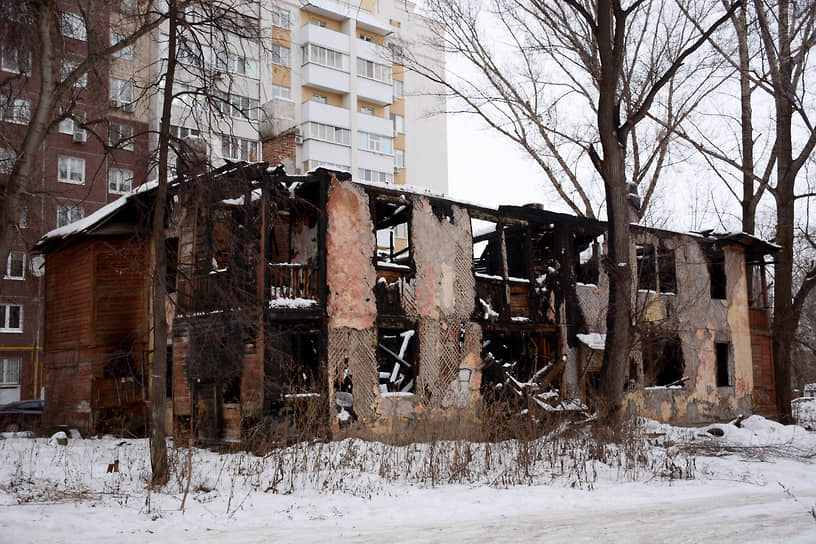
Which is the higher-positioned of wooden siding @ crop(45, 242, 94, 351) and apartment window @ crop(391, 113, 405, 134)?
apartment window @ crop(391, 113, 405, 134)

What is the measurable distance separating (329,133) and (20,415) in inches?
905

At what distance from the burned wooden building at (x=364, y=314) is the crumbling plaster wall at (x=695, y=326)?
0.21 ft

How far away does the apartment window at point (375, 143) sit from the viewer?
1694 inches

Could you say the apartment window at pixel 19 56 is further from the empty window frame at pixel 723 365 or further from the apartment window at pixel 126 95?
the empty window frame at pixel 723 365

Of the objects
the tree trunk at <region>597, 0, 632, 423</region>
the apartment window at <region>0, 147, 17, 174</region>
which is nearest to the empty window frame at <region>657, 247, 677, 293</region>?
the tree trunk at <region>597, 0, 632, 423</region>

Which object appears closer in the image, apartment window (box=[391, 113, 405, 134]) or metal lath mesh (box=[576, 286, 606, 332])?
metal lath mesh (box=[576, 286, 606, 332])

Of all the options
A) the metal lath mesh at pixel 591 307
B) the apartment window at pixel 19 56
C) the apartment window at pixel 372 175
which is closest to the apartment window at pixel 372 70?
the apartment window at pixel 372 175

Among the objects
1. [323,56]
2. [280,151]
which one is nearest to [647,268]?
[280,151]

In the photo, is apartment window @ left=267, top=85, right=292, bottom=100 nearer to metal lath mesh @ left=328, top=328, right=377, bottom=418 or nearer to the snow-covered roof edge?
the snow-covered roof edge

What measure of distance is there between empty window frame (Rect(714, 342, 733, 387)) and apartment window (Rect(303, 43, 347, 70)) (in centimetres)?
2744

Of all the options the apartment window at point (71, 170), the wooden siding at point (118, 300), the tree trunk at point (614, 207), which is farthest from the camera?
the apartment window at point (71, 170)

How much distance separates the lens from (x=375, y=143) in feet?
144

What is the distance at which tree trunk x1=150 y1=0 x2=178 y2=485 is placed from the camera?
32.1 feet

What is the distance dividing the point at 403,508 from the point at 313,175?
8990mm
